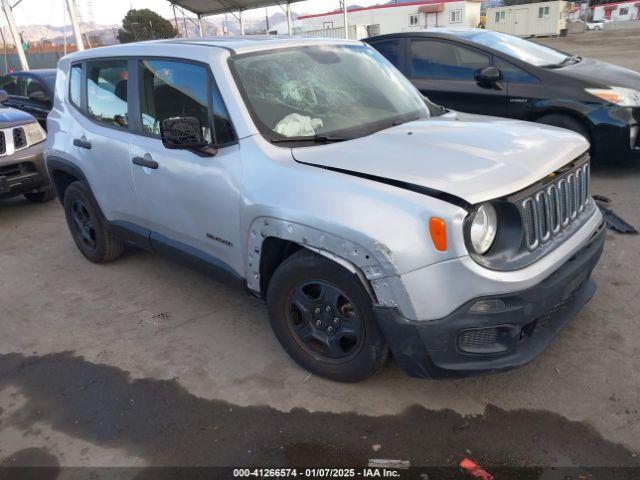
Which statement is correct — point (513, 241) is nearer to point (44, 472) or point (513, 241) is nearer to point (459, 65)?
point (44, 472)

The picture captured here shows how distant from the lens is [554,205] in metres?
2.65

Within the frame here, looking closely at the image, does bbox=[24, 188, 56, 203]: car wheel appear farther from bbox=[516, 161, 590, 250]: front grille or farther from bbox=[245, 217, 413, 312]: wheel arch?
bbox=[516, 161, 590, 250]: front grille

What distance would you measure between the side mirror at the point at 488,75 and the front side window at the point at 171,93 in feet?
11.7

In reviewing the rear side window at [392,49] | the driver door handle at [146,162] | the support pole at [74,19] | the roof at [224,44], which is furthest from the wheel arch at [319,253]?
the support pole at [74,19]

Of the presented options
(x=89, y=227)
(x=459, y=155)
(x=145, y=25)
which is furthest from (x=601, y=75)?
(x=145, y=25)

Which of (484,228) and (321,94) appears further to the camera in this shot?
(321,94)

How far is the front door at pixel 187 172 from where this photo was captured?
3012 mm

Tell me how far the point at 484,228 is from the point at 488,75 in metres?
3.81

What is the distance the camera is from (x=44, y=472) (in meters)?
2.45

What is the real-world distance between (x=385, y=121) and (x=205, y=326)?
6.04 feet

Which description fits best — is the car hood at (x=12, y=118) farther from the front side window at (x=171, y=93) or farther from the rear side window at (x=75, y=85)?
the front side window at (x=171, y=93)

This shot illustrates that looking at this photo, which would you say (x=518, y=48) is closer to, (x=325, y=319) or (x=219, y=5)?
(x=325, y=319)

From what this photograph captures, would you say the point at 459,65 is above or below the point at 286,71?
below

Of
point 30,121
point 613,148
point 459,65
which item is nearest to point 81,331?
point 30,121
